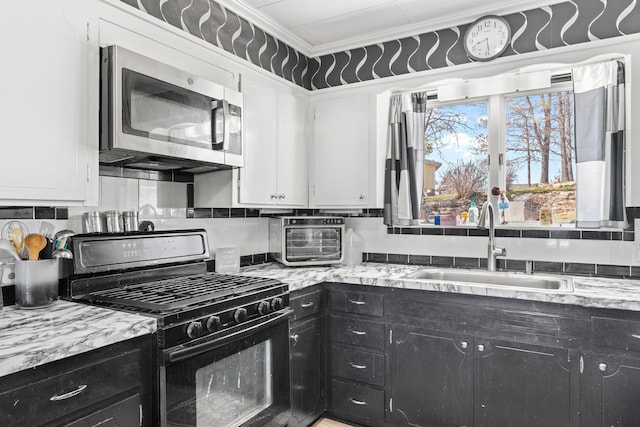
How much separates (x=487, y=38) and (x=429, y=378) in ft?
6.78

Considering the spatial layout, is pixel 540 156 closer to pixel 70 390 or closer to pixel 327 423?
pixel 327 423

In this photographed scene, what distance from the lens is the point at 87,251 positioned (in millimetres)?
1836

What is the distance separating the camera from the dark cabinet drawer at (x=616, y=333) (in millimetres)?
1812

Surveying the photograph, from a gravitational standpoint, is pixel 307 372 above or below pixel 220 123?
below

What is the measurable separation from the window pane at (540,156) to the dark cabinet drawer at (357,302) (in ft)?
3.60

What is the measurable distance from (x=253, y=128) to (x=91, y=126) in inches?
40.2

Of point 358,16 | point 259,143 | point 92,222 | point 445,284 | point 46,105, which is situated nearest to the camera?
point 46,105

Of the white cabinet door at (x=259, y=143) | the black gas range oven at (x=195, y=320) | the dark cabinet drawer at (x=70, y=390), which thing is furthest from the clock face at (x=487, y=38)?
the dark cabinet drawer at (x=70, y=390)

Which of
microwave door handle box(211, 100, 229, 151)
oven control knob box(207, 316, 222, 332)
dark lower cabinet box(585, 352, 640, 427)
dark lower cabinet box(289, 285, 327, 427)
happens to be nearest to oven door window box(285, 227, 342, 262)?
dark lower cabinet box(289, 285, 327, 427)

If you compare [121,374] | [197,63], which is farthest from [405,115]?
[121,374]

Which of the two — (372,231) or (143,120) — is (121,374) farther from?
(372,231)

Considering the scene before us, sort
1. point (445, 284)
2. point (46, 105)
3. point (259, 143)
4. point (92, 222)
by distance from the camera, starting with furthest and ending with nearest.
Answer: point (259, 143) < point (445, 284) < point (92, 222) < point (46, 105)

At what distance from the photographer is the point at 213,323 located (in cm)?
171

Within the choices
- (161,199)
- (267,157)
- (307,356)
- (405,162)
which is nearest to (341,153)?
(405,162)
